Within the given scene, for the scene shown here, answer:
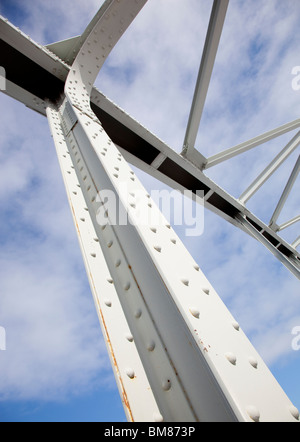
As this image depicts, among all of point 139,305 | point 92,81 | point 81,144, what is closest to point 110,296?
point 139,305

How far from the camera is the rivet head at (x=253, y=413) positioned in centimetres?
50

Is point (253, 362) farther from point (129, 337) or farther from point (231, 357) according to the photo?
point (129, 337)

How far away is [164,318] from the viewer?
0.76 meters

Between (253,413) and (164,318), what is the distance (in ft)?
1.04

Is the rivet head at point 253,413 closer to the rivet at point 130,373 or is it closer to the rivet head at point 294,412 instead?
the rivet head at point 294,412

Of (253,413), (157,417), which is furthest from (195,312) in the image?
(157,417)

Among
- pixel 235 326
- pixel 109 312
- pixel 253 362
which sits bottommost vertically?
pixel 253 362

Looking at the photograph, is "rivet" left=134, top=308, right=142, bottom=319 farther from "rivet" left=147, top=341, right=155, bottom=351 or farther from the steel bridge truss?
"rivet" left=147, top=341, right=155, bottom=351

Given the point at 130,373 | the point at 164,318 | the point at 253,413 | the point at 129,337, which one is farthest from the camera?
the point at 129,337

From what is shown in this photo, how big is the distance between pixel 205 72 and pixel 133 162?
1.68 meters

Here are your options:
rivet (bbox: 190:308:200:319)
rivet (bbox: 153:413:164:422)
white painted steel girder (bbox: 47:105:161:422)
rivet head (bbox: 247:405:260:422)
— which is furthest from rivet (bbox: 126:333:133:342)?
rivet head (bbox: 247:405:260:422)

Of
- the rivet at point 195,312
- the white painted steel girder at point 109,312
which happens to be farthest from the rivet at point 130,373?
the rivet at point 195,312

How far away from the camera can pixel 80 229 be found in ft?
4.32

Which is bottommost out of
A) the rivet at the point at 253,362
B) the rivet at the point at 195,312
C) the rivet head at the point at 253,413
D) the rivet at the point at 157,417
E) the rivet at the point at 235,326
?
the rivet head at the point at 253,413
